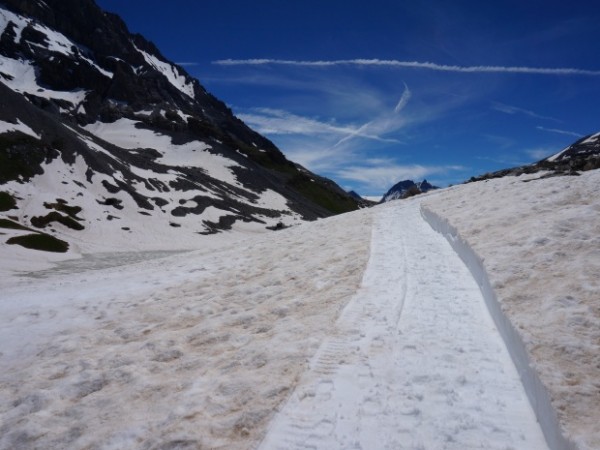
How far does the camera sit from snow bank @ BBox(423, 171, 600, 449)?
591 centimetres

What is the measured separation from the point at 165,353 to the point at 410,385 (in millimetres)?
5318

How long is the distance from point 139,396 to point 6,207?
6385cm

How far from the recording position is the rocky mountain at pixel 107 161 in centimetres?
6712

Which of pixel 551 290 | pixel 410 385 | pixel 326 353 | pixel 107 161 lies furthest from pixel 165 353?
pixel 107 161

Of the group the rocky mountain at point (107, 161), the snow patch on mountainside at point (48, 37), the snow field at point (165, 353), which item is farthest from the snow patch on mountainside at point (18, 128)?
the snow patch on mountainside at point (48, 37)

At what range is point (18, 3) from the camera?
185 m

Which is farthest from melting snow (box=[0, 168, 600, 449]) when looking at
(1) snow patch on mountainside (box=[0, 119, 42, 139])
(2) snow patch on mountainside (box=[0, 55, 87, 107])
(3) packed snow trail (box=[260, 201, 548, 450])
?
(2) snow patch on mountainside (box=[0, 55, 87, 107])

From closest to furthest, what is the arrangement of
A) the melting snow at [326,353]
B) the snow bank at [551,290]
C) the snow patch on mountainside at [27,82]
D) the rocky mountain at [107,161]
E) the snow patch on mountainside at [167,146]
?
the snow bank at [551,290] < the melting snow at [326,353] < the rocky mountain at [107,161] < the snow patch on mountainside at [167,146] < the snow patch on mountainside at [27,82]

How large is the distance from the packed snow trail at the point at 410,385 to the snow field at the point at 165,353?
1.81 ft

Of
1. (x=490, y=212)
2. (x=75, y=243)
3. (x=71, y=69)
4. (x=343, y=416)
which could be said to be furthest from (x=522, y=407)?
(x=71, y=69)

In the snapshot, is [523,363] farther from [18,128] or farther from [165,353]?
[18,128]

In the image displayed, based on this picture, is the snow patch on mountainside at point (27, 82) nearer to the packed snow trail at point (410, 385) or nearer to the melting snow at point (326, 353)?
the melting snow at point (326, 353)

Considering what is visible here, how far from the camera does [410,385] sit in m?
7.24

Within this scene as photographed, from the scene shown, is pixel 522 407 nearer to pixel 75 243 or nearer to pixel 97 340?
pixel 97 340
